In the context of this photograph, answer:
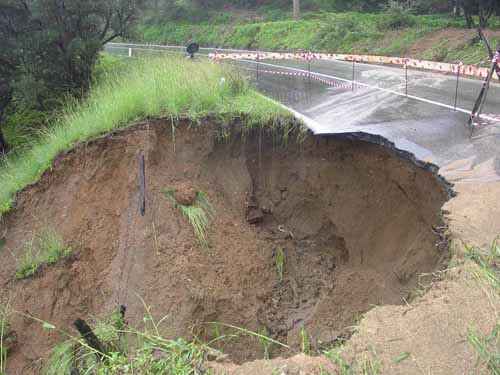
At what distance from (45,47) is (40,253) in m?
6.83

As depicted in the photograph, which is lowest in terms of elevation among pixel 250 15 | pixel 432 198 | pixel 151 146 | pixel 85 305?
pixel 85 305

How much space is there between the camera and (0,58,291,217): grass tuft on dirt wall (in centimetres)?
730

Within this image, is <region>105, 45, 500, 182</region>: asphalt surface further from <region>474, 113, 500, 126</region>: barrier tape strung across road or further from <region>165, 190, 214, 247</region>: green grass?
<region>165, 190, 214, 247</region>: green grass

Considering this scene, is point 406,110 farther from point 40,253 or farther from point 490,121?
point 40,253

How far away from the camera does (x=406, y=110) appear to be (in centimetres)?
982

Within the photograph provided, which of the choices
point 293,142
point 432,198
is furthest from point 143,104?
point 432,198

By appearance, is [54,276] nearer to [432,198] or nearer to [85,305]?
[85,305]

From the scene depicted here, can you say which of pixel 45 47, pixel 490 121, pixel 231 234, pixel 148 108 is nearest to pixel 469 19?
pixel 490 121

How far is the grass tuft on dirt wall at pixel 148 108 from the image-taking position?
23.9ft

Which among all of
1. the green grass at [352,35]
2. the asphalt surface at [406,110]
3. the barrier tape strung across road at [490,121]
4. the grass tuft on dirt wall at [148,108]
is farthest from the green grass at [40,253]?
the green grass at [352,35]

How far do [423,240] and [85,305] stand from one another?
4365 millimetres

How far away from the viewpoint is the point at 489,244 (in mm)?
4371

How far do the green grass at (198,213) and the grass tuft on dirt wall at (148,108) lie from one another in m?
1.47

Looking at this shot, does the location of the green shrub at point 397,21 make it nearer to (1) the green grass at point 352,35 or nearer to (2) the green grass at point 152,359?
(1) the green grass at point 352,35
